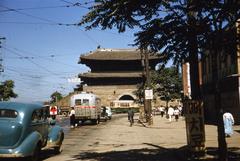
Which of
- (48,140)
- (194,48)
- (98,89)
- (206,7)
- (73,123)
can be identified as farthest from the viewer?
(98,89)

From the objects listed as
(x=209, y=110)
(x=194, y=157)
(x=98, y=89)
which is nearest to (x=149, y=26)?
(x=194, y=157)

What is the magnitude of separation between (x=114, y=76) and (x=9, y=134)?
7554cm

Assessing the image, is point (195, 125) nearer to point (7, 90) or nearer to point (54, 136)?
point (54, 136)

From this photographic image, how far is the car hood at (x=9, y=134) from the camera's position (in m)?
13.0

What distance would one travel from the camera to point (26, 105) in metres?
14.2

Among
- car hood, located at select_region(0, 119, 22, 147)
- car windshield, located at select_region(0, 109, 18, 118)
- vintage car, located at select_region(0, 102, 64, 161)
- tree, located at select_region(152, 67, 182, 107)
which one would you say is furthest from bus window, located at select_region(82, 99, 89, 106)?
car hood, located at select_region(0, 119, 22, 147)

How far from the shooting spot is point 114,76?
8850 centimetres

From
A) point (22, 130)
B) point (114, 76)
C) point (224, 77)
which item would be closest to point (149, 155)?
point (22, 130)

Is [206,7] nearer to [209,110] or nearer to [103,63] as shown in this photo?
[209,110]

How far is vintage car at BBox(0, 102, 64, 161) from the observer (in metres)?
13.0

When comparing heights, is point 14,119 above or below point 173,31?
below

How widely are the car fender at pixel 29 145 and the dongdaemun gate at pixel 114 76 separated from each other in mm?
74336

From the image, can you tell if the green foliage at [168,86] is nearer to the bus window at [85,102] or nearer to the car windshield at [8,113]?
the bus window at [85,102]

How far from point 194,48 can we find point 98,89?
256ft
